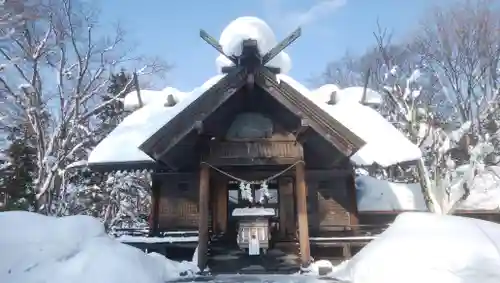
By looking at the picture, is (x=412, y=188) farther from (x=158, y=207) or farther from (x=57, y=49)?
(x=57, y=49)

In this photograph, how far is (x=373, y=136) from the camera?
1459 cm

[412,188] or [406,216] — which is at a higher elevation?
[412,188]

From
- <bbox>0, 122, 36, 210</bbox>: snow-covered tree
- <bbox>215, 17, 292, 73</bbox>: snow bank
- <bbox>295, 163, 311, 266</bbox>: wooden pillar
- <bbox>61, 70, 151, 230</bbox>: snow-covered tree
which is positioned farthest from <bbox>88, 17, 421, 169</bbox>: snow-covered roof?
<bbox>61, 70, 151, 230</bbox>: snow-covered tree

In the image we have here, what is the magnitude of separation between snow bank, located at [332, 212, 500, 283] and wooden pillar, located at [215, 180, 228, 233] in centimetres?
506

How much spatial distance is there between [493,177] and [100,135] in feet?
71.3

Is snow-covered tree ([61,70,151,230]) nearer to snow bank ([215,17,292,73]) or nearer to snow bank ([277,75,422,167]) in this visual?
snow bank ([215,17,292,73])

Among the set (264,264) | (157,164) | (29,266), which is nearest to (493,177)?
(264,264)

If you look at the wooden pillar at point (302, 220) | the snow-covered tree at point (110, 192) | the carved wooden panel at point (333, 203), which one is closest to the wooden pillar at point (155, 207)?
the carved wooden panel at point (333, 203)

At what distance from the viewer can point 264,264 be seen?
34.0 ft

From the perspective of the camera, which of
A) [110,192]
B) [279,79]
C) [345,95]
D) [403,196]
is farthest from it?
[110,192]

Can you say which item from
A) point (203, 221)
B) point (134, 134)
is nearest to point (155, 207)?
point (134, 134)

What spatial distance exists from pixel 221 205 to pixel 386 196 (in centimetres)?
637

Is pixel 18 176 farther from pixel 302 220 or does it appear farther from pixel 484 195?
pixel 484 195

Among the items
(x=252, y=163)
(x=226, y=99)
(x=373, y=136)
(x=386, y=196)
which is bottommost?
(x=386, y=196)
